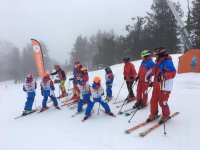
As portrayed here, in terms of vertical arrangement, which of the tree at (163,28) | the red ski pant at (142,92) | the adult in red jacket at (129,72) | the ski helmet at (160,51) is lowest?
A: the red ski pant at (142,92)

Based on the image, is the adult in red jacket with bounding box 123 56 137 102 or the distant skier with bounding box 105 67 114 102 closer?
the adult in red jacket with bounding box 123 56 137 102

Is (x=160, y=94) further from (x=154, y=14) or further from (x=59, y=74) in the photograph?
(x=154, y=14)

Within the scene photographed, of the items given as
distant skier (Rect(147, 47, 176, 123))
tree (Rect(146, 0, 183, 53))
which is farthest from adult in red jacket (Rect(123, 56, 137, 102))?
tree (Rect(146, 0, 183, 53))

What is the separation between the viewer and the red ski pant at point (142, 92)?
9218mm

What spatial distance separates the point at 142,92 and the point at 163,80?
2072 mm

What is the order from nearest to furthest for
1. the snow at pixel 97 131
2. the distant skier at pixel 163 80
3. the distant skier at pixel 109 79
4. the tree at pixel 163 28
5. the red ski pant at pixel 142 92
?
the snow at pixel 97 131 < the distant skier at pixel 163 80 < the red ski pant at pixel 142 92 < the distant skier at pixel 109 79 < the tree at pixel 163 28

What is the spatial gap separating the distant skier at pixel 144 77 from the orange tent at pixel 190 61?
693 cm

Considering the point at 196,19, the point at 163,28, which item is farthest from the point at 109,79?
the point at 163,28

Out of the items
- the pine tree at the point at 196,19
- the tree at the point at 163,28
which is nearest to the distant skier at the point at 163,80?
the pine tree at the point at 196,19

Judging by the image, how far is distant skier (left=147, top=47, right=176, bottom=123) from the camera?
24.1 feet

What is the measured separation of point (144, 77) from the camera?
909cm

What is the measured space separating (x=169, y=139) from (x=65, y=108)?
5.94 m

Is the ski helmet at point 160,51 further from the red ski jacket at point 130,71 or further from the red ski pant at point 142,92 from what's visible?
the red ski jacket at point 130,71

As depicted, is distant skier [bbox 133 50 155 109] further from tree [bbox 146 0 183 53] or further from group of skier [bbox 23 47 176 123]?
tree [bbox 146 0 183 53]
